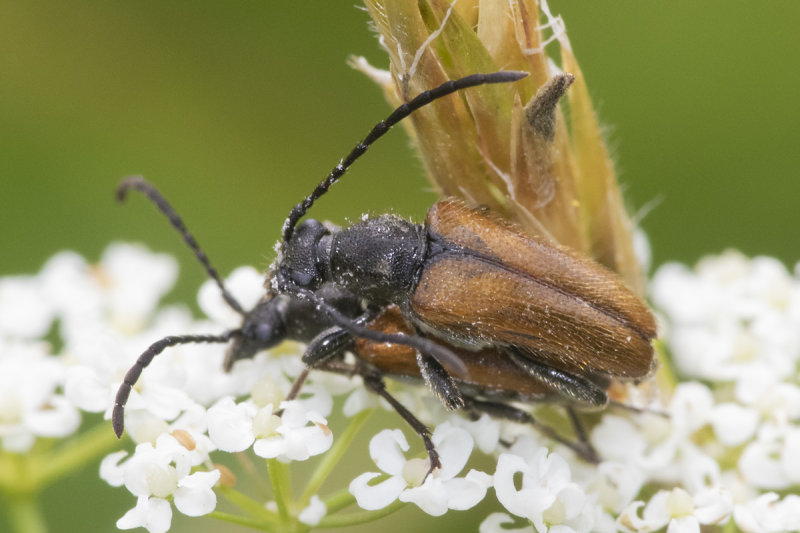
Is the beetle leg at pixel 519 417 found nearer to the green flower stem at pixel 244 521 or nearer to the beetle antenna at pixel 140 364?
the green flower stem at pixel 244 521

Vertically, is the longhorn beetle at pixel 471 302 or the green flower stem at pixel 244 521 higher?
the longhorn beetle at pixel 471 302

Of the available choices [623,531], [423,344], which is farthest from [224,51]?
[623,531]

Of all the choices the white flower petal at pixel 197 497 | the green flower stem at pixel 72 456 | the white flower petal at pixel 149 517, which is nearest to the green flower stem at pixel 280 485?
the white flower petal at pixel 197 497

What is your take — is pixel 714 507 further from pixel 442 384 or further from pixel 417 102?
pixel 417 102

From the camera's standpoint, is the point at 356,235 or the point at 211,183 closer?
the point at 356,235

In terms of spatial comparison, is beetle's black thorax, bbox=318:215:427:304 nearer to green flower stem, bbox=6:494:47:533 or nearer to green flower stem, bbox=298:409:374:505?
green flower stem, bbox=298:409:374:505

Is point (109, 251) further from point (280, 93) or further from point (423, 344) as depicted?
point (423, 344)
